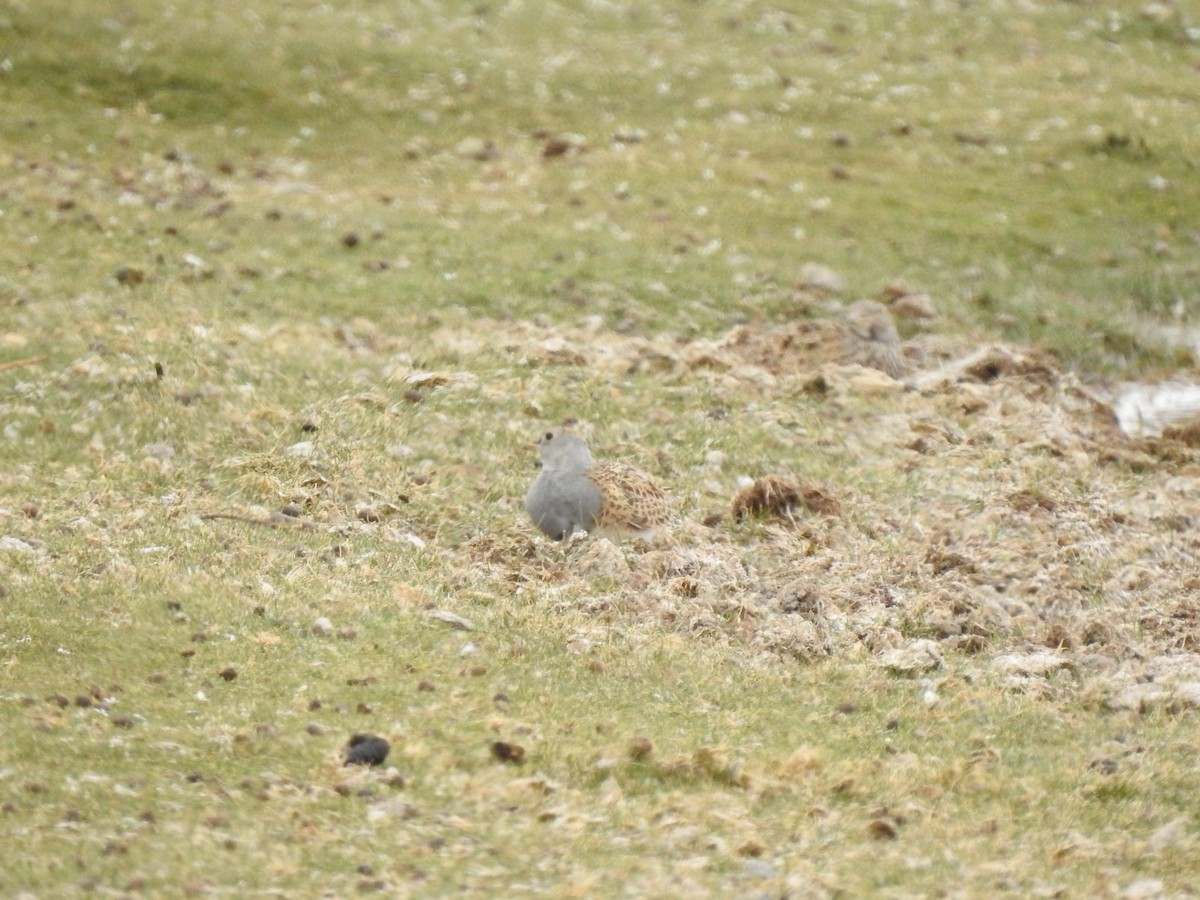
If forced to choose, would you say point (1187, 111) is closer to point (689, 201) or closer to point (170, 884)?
point (689, 201)

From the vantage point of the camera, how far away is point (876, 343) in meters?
20.0

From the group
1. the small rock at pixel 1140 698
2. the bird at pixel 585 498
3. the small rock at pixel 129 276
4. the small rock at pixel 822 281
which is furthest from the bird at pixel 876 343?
the small rock at pixel 129 276

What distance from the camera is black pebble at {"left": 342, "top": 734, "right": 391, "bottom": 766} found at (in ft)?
33.8

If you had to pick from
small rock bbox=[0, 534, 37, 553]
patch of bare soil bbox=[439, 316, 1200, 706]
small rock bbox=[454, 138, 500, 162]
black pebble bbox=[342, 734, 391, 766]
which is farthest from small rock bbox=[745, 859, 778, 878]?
small rock bbox=[454, 138, 500, 162]

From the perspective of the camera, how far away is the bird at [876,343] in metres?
19.9

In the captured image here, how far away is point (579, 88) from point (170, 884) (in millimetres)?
22362

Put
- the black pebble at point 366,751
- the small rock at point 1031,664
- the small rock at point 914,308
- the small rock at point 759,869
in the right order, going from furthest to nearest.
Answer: the small rock at point 914,308
the small rock at point 1031,664
the black pebble at point 366,751
the small rock at point 759,869

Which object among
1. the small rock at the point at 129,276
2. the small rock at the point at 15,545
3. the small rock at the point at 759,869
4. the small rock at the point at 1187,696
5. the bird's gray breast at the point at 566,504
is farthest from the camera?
the small rock at the point at 129,276

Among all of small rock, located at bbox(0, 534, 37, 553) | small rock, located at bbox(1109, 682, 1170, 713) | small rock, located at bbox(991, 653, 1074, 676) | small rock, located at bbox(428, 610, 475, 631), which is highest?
small rock, located at bbox(1109, 682, 1170, 713)

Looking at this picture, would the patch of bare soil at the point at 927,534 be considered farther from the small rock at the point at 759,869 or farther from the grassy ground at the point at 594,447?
the small rock at the point at 759,869

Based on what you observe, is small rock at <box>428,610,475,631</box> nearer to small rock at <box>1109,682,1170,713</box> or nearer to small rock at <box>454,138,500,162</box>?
small rock at <box>1109,682,1170,713</box>


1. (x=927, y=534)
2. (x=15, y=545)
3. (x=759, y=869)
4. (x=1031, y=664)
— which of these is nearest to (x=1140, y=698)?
(x=1031, y=664)

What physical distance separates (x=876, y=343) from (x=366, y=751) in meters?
11.4

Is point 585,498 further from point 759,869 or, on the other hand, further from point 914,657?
point 759,869
